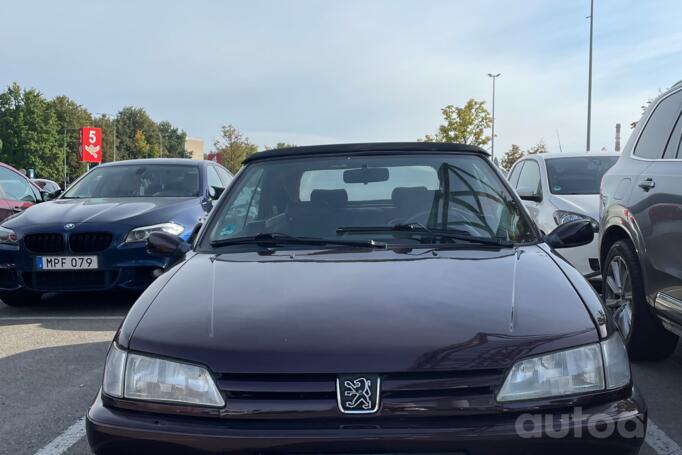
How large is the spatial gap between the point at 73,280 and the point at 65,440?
3.23 m

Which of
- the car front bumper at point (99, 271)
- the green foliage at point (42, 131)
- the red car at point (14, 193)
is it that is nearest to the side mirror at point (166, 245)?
the car front bumper at point (99, 271)

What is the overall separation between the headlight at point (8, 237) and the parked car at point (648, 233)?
5.15m

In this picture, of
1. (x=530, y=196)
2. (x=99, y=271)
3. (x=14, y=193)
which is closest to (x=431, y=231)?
(x=99, y=271)

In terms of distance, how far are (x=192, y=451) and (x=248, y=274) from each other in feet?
2.71

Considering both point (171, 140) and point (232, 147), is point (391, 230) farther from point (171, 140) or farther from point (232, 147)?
point (171, 140)

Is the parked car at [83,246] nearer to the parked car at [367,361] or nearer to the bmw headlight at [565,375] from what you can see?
the parked car at [367,361]

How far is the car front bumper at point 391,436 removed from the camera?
1.77 metres

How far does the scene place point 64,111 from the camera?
8756cm

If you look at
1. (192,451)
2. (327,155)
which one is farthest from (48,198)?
(192,451)

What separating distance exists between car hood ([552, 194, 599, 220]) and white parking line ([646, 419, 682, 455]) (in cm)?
378

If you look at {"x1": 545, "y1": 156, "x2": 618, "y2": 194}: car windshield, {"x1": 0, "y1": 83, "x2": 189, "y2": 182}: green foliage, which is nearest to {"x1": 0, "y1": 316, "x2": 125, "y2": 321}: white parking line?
{"x1": 545, "y1": 156, "x2": 618, "y2": 194}: car windshield

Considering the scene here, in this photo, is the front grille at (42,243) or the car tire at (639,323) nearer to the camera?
the car tire at (639,323)

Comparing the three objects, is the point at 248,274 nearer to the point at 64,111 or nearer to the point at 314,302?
the point at 314,302

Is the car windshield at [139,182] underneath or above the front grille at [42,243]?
above
